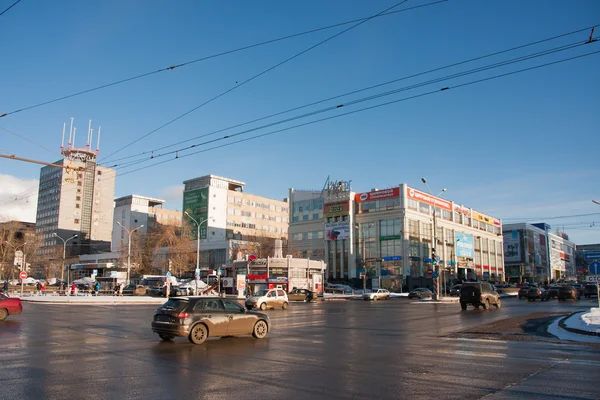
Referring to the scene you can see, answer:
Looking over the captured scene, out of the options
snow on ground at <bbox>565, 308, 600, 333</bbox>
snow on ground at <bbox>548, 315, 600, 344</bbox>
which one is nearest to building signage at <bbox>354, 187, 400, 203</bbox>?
snow on ground at <bbox>565, 308, 600, 333</bbox>

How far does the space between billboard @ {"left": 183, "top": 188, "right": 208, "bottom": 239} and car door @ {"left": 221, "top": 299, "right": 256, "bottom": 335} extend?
A: 98534 mm

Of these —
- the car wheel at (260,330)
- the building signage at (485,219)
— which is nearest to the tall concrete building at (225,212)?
the building signage at (485,219)

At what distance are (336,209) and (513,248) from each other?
238 feet

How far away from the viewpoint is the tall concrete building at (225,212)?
113250mm

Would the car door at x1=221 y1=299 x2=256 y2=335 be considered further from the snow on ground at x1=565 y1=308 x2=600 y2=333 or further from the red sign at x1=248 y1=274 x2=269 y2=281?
the red sign at x1=248 y1=274 x2=269 y2=281

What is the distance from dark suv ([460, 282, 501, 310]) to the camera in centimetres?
3334

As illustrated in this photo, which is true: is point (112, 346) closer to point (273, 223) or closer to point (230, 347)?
point (230, 347)

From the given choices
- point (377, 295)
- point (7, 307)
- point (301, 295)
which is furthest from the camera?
point (377, 295)

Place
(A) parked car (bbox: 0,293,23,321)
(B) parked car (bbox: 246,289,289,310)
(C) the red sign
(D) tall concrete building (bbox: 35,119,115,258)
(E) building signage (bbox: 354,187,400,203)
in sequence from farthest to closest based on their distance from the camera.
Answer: (D) tall concrete building (bbox: 35,119,115,258)
(E) building signage (bbox: 354,187,400,203)
(C) the red sign
(B) parked car (bbox: 246,289,289,310)
(A) parked car (bbox: 0,293,23,321)

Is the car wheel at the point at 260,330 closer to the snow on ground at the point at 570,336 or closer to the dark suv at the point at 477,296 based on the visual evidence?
the snow on ground at the point at 570,336

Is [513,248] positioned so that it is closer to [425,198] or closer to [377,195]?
[425,198]

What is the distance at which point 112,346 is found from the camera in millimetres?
13773

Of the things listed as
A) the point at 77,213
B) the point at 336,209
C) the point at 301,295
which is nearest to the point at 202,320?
the point at 301,295

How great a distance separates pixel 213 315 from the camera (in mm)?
14852
